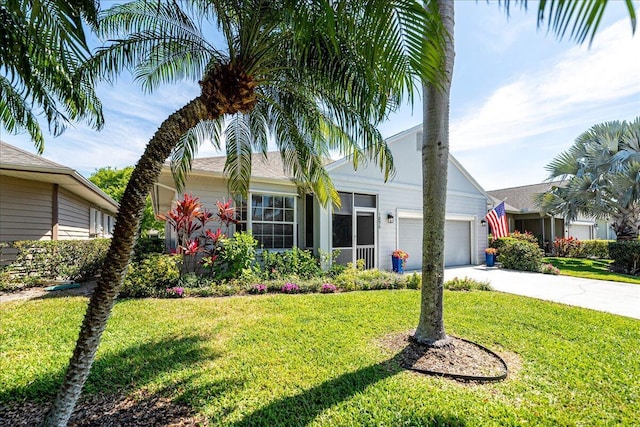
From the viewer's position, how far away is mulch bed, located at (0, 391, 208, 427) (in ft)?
9.75

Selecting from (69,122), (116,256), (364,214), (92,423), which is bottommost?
(92,423)

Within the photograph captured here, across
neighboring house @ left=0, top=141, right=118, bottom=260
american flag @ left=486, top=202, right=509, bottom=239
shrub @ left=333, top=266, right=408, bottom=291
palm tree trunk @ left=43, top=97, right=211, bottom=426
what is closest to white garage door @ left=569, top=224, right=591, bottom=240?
american flag @ left=486, top=202, right=509, bottom=239

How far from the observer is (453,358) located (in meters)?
4.36

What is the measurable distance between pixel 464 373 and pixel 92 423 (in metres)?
4.26

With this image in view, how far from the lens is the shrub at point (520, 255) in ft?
A: 45.0

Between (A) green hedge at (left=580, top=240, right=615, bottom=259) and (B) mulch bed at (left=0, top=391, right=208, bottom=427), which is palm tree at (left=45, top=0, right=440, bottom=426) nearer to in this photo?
(B) mulch bed at (left=0, top=391, right=208, bottom=427)

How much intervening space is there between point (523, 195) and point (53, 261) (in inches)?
1147

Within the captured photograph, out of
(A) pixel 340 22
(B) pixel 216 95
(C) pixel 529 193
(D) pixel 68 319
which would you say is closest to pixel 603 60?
(A) pixel 340 22

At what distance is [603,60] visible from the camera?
3943mm

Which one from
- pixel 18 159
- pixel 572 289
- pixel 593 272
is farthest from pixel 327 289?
pixel 593 272

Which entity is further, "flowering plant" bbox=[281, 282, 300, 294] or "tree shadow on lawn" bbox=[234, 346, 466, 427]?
"flowering plant" bbox=[281, 282, 300, 294]

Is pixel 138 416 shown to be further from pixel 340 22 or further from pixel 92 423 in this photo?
pixel 340 22

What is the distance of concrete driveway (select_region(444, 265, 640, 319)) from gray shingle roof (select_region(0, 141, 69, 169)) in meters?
14.1

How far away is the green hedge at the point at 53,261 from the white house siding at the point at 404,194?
8000 mm
